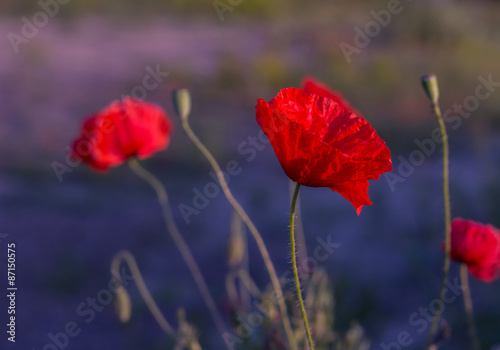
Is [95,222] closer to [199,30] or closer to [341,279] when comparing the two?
[341,279]

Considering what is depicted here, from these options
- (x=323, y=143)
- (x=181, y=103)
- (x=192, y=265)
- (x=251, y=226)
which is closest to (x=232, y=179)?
(x=192, y=265)

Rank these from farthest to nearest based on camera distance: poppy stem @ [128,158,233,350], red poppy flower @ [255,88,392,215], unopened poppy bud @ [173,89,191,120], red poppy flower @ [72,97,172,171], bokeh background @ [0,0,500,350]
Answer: bokeh background @ [0,0,500,350], poppy stem @ [128,158,233,350], red poppy flower @ [72,97,172,171], unopened poppy bud @ [173,89,191,120], red poppy flower @ [255,88,392,215]

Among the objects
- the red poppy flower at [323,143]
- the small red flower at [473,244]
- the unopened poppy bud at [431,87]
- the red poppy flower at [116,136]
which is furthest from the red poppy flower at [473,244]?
the red poppy flower at [116,136]

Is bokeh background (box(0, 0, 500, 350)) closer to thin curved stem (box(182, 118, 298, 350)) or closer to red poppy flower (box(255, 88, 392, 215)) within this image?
thin curved stem (box(182, 118, 298, 350))

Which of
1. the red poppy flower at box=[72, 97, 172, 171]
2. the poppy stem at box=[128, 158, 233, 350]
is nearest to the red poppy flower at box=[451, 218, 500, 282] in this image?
the poppy stem at box=[128, 158, 233, 350]

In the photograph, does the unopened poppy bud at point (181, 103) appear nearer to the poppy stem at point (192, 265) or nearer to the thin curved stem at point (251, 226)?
the thin curved stem at point (251, 226)

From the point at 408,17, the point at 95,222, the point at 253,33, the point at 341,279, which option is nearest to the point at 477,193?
the point at 341,279

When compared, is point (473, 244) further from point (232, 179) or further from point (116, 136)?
point (232, 179)
